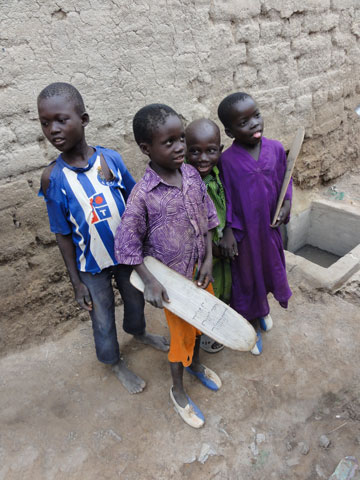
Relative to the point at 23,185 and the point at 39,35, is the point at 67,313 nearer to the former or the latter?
the point at 23,185

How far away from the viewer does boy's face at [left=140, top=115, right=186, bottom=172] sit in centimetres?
140

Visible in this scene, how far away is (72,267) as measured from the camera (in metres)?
1.75

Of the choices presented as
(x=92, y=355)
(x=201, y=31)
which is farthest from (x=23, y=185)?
(x=201, y=31)

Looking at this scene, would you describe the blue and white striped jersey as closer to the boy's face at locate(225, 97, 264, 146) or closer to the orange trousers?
the orange trousers

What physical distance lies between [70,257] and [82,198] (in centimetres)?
31

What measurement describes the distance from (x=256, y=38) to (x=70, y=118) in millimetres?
2148

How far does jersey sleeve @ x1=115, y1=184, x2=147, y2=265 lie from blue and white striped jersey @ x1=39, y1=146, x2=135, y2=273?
212 millimetres

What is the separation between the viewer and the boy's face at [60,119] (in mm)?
1441

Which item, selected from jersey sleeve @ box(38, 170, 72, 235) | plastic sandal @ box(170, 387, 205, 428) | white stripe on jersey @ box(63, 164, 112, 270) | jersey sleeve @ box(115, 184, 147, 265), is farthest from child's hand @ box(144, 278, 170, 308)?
plastic sandal @ box(170, 387, 205, 428)

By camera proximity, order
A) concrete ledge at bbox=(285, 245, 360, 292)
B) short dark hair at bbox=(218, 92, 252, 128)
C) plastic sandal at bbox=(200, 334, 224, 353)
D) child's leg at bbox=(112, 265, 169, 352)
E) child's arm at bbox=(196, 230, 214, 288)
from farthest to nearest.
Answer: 1. concrete ledge at bbox=(285, 245, 360, 292)
2. plastic sandal at bbox=(200, 334, 224, 353)
3. child's leg at bbox=(112, 265, 169, 352)
4. short dark hair at bbox=(218, 92, 252, 128)
5. child's arm at bbox=(196, 230, 214, 288)

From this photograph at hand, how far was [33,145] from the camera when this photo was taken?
2.11 meters

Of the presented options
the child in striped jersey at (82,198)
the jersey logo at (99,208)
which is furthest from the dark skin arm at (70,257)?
the jersey logo at (99,208)

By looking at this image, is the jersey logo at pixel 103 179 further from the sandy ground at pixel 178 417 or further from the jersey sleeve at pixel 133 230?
the sandy ground at pixel 178 417

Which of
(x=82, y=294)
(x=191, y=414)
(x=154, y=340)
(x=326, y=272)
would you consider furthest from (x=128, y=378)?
(x=326, y=272)
